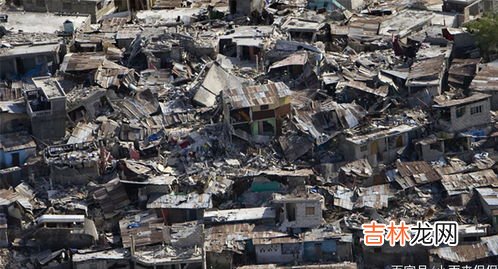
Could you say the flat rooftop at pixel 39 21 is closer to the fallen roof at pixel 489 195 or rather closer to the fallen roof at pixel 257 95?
Answer: the fallen roof at pixel 257 95

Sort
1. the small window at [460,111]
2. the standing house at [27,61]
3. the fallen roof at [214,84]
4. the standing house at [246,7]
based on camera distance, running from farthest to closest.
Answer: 1. the standing house at [246,7]
2. the standing house at [27,61]
3. the fallen roof at [214,84]
4. the small window at [460,111]

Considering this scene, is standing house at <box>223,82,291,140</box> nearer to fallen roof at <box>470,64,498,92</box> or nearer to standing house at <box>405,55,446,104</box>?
standing house at <box>405,55,446,104</box>

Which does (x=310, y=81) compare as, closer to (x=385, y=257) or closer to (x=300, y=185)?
(x=300, y=185)

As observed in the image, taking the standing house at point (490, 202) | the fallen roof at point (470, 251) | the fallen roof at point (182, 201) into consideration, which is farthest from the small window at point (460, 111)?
the fallen roof at point (182, 201)

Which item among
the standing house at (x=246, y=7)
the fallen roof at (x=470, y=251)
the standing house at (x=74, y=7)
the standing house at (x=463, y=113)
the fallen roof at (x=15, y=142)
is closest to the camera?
the fallen roof at (x=470, y=251)

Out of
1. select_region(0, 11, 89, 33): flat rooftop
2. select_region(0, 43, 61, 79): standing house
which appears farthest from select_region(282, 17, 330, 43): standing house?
select_region(0, 43, 61, 79): standing house

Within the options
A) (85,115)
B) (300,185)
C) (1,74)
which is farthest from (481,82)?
(1,74)

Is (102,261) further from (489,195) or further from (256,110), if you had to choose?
(489,195)
